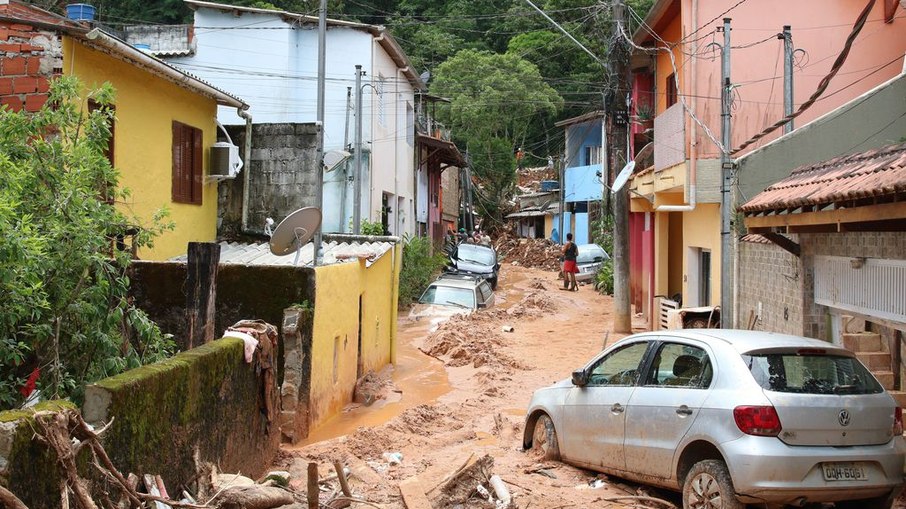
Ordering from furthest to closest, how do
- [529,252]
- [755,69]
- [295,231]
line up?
[529,252] → [755,69] → [295,231]

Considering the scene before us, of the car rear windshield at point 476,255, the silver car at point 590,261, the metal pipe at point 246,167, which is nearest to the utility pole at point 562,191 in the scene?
the silver car at point 590,261

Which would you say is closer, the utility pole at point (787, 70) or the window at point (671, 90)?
the utility pole at point (787, 70)

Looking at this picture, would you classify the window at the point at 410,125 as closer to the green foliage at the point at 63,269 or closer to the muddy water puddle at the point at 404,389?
the muddy water puddle at the point at 404,389

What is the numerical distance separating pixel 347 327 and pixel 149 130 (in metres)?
4.20

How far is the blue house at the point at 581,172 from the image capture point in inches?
1896

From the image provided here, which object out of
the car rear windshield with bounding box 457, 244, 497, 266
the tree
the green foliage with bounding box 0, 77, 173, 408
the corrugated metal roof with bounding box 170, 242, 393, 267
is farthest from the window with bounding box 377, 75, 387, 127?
the tree

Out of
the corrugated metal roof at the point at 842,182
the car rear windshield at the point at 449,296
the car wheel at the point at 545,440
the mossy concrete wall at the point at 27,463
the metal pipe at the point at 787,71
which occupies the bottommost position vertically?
the car wheel at the point at 545,440

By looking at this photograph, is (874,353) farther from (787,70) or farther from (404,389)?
(404,389)

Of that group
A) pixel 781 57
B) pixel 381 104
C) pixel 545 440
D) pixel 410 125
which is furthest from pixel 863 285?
pixel 410 125

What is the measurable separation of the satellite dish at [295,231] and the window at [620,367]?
511 centimetres

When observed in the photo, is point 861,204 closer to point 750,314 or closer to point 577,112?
point 750,314

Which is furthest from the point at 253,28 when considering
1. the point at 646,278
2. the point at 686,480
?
the point at 686,480

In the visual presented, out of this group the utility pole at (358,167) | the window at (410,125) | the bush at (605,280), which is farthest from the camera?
the bush at (605,280)

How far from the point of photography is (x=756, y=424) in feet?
20.7
